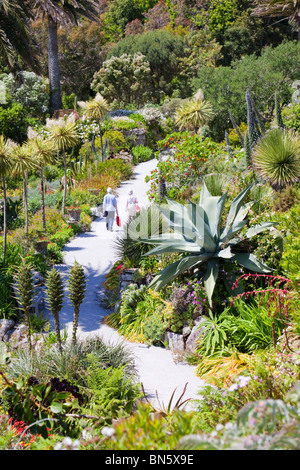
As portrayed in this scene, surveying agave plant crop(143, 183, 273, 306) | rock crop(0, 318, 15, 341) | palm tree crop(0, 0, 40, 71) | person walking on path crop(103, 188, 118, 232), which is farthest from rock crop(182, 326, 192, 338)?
palm tree crop(0, 0, 40, 71)

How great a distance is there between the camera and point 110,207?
1286cm

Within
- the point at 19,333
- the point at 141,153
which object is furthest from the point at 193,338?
the point at 141,153

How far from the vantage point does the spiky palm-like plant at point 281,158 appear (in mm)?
9086

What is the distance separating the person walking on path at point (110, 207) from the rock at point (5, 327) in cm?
528

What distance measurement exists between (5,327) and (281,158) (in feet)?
18.8

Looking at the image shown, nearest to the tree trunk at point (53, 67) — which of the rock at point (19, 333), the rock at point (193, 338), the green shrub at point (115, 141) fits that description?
the green shrub at point (115, 141)

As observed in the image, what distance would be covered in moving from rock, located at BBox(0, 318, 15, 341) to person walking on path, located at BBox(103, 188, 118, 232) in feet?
17.3

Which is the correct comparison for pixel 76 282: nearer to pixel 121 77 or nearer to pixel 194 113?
pixel 194 113

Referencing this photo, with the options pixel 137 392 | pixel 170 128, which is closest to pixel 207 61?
pixel 170 128

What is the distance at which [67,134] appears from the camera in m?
14.2

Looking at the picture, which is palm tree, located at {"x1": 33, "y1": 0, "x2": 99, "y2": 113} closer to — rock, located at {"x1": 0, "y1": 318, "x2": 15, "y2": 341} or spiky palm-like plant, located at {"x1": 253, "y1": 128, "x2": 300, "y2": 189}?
spiky palm-like plant, located at {"x1": 253, "y1": 128, "x2": 300, "y2": 189}

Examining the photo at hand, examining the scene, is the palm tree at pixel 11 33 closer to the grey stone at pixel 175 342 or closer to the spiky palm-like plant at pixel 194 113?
the spiky palm-like plant at pixel 194 113
